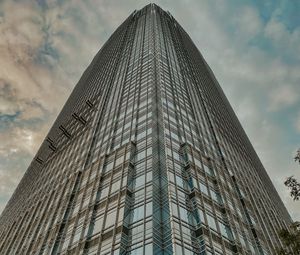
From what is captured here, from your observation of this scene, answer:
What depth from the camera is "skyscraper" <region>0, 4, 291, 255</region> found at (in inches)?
1267

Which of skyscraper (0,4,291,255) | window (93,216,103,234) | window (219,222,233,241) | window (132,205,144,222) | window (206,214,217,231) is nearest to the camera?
skyscraper (0,4,291,255)

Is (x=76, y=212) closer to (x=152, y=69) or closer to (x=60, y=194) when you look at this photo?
(x=60, y=194)

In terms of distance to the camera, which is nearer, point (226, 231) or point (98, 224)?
point (98, 224)

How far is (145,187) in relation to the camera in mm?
36000

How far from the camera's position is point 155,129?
46406 millimetres

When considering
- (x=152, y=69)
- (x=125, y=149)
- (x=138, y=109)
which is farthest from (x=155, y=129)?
(x=152, y=69)

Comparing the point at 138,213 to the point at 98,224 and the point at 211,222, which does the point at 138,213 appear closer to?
the point at 98,224

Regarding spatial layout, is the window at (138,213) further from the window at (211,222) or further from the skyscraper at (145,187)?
the window at (211,222)

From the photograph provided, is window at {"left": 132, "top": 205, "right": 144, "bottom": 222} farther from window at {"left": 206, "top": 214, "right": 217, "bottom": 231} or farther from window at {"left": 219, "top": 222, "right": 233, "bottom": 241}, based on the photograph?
window at {"left": 219, "top": 222, "right": 233, "bottom": 241}

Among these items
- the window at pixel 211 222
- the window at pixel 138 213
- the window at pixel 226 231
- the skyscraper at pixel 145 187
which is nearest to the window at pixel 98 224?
the skyscraper at pixel 145 187

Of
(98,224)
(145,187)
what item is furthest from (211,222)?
(98,224)

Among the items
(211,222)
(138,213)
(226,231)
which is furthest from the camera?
(226,231)

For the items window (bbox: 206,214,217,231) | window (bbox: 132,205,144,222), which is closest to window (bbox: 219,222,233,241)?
window (bbox: 206,214,217,231)

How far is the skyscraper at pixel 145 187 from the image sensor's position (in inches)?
1267
